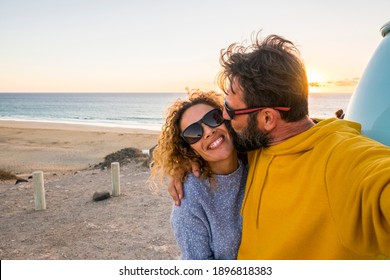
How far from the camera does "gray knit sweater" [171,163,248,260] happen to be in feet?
7.65

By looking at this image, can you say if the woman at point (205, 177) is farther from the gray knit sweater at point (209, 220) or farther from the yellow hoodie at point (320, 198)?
the yellow hoodie at point (320, 198)

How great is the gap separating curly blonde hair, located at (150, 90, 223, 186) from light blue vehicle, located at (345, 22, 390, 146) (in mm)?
1010

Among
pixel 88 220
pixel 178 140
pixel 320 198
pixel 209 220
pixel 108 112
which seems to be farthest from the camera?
pixel 108 112

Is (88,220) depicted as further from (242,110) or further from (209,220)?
(242,110)

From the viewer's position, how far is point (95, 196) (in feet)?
26.9

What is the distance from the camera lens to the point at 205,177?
2453 mm

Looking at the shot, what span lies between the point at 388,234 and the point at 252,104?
3.35 feet

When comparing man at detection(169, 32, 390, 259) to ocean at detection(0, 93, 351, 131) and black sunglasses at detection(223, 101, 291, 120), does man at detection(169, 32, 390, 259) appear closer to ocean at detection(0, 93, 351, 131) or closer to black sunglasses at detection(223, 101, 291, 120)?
black sunglasses at detection(223, 101, 291, 120)

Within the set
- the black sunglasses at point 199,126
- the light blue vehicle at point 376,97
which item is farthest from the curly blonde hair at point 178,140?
the light blue vehicle at point 376,97

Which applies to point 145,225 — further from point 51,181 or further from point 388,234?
point 388,234

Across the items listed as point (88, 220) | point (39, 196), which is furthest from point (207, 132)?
point (39, 196)

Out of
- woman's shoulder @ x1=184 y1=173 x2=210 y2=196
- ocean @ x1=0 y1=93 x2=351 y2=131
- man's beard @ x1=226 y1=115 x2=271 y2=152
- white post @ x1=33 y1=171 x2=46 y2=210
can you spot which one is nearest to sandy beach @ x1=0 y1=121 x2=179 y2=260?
white post @ x1=33 y1=171 x2=46 y2=210

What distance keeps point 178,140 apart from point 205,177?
0.36 meters
